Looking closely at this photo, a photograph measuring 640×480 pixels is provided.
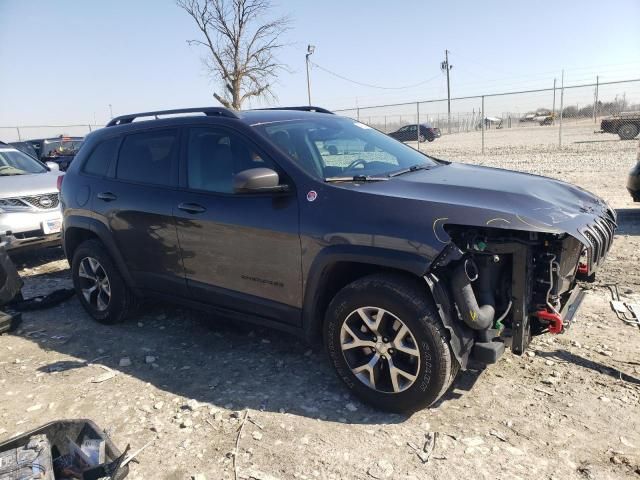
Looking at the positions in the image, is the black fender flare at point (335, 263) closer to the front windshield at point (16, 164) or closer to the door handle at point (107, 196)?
the door handle at point (107, 196)

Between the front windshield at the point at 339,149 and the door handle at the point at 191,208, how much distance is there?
29.0 inches

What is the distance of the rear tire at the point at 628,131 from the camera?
20.7 m

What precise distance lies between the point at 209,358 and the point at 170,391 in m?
0.51

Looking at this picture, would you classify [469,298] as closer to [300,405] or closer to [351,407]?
[351,407]

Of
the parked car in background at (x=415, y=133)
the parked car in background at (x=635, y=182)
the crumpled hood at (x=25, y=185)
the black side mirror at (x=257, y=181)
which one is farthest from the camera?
the parked car in background at (x=415, y=133)

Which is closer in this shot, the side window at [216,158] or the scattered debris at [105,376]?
the side window at [216,158]

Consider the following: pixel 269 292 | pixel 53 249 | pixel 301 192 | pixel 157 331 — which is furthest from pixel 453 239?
pixel 53 249

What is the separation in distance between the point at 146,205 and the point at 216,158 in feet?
2.62

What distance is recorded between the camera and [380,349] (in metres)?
3.09

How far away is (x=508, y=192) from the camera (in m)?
3.07

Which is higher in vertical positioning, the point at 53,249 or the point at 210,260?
the point at 210,260

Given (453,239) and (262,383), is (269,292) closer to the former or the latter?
(262,383)

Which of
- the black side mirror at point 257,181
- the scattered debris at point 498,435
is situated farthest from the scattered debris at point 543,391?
the black side mirror at point 257,181

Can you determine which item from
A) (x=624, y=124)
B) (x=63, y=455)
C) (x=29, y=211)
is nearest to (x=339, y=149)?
(x=63, y=455)
